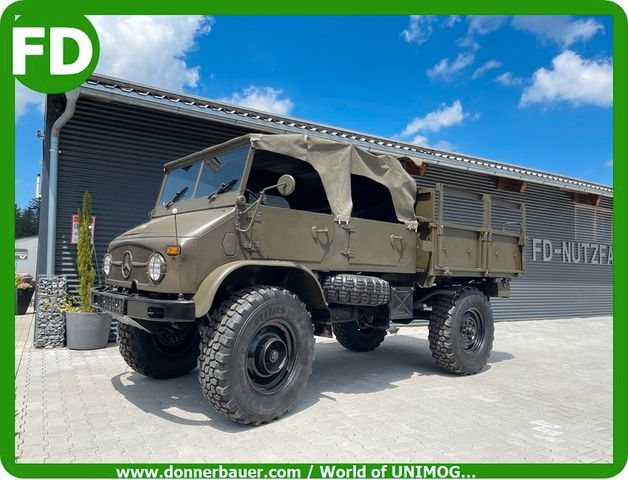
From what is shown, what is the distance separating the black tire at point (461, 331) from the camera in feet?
19.8

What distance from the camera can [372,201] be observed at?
6195 millimetres

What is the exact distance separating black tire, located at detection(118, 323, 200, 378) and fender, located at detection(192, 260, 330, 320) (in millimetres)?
894

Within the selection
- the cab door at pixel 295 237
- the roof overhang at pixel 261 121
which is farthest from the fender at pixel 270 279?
the roof overhang at pixel 261 121

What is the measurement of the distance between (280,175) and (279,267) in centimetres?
134

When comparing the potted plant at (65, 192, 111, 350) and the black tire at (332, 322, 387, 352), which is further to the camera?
the black tire at (332, 322, 387, 352)

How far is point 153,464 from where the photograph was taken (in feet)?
10.6

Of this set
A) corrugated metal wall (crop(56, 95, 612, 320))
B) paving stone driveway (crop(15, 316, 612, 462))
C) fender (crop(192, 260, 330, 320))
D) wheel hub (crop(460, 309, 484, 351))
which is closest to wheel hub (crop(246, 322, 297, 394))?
paving stone driveway (crop(15, 316, 612, 462))

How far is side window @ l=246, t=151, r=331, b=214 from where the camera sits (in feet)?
15.8

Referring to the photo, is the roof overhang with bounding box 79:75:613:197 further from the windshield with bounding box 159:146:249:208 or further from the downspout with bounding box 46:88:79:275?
the windshield with bounding box 159:146:249:208

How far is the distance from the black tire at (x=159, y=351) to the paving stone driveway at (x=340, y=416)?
174mm

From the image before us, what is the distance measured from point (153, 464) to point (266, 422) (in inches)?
44.0

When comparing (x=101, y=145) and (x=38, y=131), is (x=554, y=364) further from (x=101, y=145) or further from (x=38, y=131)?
(x=38, y=131)

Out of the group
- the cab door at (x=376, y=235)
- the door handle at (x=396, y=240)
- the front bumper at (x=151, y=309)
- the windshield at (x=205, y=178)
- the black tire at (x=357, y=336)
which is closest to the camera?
the front bumper at (x=151, y=309)

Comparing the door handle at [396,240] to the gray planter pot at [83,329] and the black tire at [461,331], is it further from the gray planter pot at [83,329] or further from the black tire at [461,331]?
the gray planter pot at [83,329]
